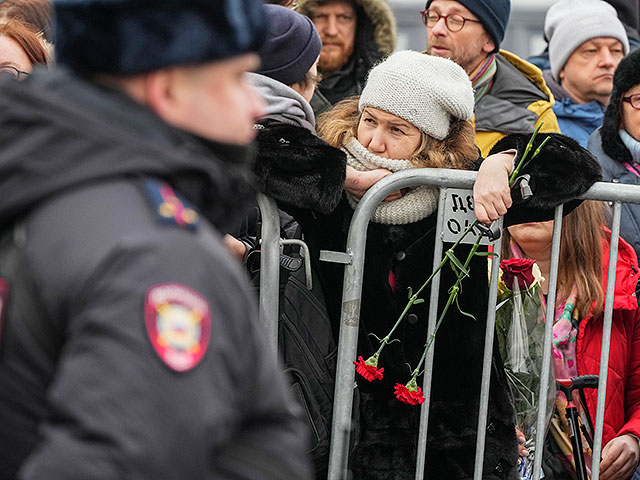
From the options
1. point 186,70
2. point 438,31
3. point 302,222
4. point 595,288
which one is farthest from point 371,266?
point 186,70

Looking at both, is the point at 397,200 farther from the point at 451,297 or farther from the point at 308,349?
the point at 308,349

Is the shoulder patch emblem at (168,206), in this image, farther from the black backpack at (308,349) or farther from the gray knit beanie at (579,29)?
the gray knit beanie at (579,29)

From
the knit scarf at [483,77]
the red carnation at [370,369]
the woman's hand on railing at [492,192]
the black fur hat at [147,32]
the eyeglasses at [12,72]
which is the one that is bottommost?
the red carnation at [370,369]

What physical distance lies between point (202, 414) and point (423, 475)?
2111 millimetres

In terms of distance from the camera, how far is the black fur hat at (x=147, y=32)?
1291 mm

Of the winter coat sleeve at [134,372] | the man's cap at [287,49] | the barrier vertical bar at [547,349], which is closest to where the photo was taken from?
the winter coat sleeve at [134,372]

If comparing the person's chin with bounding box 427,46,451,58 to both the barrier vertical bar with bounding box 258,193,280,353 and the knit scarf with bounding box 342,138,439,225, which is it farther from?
the barrier vertical bar with bounding box 258,193,280,353

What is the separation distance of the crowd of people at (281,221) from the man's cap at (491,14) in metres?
0.01

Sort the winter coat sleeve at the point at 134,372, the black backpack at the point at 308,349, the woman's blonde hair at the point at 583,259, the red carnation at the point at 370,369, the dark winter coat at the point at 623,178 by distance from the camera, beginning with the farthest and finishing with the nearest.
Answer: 1. the dark winter coat at the point at 623,178
2. the woman's blonde hair at the point at 583,259
3. the black backpack at the point at 308,349
4. the red carnation at the point at 370,369
5. the winter coat sleeve at the point at 134,372

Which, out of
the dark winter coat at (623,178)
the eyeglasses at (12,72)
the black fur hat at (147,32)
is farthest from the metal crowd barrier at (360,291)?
the black fur hat at (147,32)

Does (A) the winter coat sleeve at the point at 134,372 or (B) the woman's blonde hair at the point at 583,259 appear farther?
(B) the woman's blonde hair at the point at 583,259

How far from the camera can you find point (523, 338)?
10.8 feet

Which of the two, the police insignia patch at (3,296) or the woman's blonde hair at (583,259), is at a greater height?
the woman's blonde hair at (583,259)

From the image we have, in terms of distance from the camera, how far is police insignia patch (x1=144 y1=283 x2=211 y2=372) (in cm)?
120
